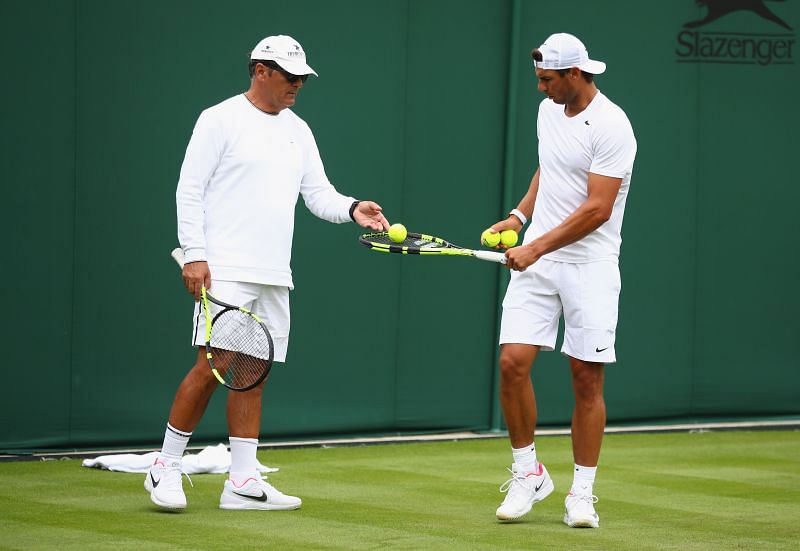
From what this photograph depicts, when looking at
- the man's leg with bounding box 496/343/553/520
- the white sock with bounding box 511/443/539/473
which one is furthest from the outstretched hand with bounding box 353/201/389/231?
the white sock with bounding box 511/443/539/473

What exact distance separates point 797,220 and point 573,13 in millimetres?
2162

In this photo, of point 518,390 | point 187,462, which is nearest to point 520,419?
point 518,390

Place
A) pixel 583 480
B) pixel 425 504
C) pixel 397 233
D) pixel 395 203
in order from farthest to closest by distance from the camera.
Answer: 1. pixel 395 203
2. pixel 425 504
3. pixel 397 233
4. pixel 583 480

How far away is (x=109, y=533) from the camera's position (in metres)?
5.45

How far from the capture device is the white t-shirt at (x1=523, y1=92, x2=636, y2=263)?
19.1 ft

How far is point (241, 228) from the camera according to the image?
19.5 ft

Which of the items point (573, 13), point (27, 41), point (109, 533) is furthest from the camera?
point (573, 13)

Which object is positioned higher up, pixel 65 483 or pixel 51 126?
pixel 51 126

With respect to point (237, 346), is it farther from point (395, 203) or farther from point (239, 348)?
point (395, 203)

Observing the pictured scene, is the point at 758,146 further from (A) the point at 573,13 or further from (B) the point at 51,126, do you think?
(B) the point at 51,126

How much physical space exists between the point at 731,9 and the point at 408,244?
434cm

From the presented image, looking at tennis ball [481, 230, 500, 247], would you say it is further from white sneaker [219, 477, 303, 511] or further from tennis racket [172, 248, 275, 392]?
white sneaker [219, 477, 303, 511]

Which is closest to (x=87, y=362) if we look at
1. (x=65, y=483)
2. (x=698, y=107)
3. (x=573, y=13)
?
(x=65, y=483)

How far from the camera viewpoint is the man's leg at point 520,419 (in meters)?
5.94
